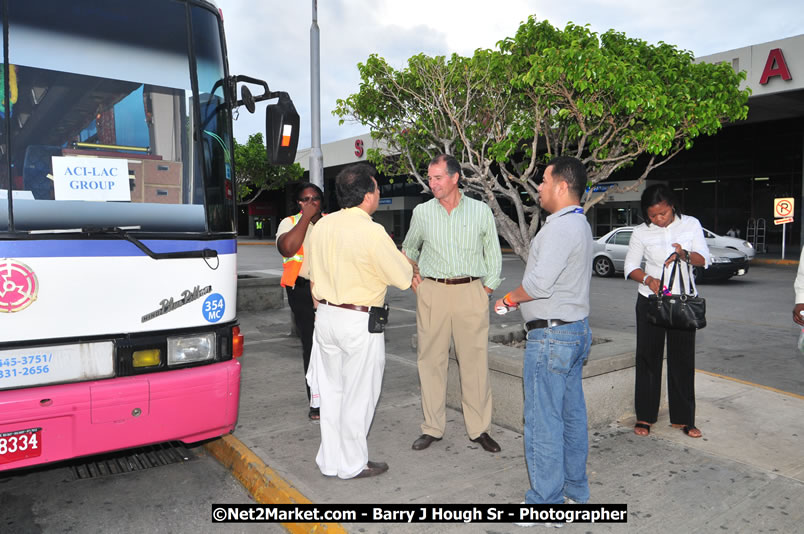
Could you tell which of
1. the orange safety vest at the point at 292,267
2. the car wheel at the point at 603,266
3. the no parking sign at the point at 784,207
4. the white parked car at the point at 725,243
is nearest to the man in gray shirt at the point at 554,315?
the orange safety vest at the point at 292,267

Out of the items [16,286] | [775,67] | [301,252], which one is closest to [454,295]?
[301,252]

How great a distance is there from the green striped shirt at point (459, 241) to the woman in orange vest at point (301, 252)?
92cm

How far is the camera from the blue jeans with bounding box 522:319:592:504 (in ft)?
9.80

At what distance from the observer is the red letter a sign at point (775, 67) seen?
55.6 ft

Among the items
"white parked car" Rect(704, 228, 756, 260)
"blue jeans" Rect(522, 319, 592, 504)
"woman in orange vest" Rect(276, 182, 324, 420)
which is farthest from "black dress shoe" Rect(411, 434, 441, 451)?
Result: "white parked car" Rect(704, 228, 756, 260)

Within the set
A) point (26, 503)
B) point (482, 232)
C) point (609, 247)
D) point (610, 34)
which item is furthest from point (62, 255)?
point (609, 247)

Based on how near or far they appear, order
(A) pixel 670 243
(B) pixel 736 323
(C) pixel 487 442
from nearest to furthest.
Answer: (C) pixel 487 442, (A) pixel 670 243, (B) pixel 736 323

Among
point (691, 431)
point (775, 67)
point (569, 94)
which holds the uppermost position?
point (775, 67)

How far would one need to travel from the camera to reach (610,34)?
269 inches

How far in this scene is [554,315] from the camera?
2.99m

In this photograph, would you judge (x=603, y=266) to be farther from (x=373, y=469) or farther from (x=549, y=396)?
(x=549, y=396)

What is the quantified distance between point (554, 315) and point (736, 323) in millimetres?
8073

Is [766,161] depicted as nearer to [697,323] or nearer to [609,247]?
[609,247]

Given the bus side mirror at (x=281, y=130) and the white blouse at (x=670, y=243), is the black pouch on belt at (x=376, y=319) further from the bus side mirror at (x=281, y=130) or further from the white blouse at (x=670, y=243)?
the white blouse at (x=670, y=243)
